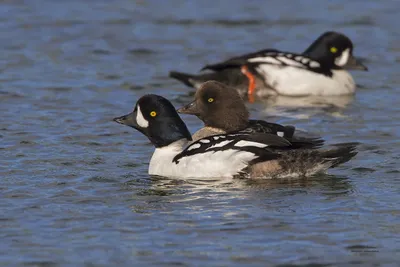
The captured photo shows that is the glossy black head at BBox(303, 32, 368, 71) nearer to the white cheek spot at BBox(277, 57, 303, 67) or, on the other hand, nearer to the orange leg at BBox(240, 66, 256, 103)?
the white cheek spot at BBox(277, 57, 303, 67)

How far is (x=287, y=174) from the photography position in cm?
1236

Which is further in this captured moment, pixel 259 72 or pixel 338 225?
pixel 259 72

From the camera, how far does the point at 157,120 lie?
12.8 metres

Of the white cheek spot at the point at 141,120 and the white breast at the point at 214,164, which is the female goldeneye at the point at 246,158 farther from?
the white cheek spot at the point at 141,120

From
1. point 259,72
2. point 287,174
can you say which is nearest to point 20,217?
point 287,174

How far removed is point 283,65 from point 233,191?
7.02 m

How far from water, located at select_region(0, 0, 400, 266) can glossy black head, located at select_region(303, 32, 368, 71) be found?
0.62 metres

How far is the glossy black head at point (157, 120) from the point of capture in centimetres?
1273

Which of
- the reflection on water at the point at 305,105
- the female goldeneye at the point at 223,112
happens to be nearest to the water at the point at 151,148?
the reflection on water at the point at 305,105

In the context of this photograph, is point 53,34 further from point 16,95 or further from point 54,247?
point 54,247

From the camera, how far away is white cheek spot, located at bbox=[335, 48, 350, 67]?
62.0 ft

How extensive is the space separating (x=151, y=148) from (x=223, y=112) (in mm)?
1538

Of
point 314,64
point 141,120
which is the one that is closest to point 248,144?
point 141,120

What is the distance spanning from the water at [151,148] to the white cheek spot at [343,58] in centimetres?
63
